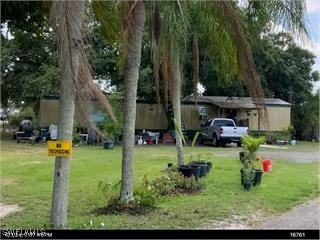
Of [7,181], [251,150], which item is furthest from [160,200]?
[7,181]

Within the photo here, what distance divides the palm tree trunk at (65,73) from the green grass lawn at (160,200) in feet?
1.71

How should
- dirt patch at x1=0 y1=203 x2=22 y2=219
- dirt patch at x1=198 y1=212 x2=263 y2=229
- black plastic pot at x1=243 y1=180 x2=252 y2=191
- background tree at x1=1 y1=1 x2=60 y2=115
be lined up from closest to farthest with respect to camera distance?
dirt patch at x1=198 y1=212 x2=263 y2=229
dirt patch at x1=0 y1=203 x2=22 y2=219
black plastic pot at x1=243 y1=180 x2=252 y2=191
background tree at x1=1 y1=1 x2=60 y2=115

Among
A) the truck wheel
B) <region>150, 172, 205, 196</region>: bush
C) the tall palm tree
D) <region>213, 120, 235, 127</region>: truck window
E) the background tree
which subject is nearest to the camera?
the tall palm tree

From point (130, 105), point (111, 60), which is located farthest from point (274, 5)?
point (111, 60)

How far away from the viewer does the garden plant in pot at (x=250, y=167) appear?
10.3 metres

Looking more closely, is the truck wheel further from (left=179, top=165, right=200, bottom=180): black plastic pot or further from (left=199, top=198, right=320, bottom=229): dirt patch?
(left=199, top=198, right=320, bottom=229): dirt patch

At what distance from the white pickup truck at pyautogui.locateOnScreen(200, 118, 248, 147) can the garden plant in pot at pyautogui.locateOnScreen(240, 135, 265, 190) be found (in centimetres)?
1418

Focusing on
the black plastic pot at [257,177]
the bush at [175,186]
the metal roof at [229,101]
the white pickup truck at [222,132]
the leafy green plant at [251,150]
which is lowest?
the bush at [175,186]

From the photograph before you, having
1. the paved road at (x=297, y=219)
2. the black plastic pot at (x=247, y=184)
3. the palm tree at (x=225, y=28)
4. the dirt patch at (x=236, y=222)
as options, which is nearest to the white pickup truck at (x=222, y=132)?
the palm tree at (x=225, y=28)

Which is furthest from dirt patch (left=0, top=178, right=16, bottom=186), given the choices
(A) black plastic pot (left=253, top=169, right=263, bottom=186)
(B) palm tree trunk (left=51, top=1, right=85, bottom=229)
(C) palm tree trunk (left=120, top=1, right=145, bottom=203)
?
(B) palm tree trunk (left=51, top=1, right=85, bottom=229)

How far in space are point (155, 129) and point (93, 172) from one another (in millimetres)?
18559

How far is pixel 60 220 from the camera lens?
6.32m

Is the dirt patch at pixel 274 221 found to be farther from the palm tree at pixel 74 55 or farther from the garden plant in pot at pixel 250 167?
the palm tree at pixel 74 55

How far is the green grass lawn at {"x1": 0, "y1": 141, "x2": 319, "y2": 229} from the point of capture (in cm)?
721
